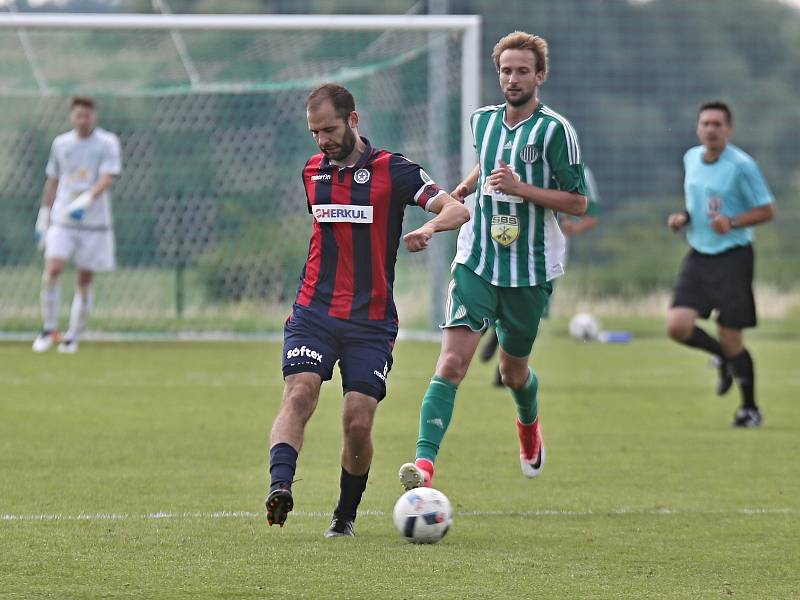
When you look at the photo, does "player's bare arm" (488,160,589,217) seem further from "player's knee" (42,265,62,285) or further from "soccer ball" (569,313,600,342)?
"soccer ball" (569,313,600,342)

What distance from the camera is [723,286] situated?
34.8 ft

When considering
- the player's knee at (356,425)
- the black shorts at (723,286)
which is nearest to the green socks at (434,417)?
the player's knee at (356,425)

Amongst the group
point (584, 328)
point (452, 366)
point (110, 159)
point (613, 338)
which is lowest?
point (613, 338)

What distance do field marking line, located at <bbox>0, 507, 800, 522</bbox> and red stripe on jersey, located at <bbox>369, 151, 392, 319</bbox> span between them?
1.01 metres

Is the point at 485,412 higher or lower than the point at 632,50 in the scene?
lower

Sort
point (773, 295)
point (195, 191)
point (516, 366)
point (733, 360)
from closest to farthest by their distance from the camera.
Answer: point (516, 366) → point (733, 360) → point (195, 191) → point (773, 295)

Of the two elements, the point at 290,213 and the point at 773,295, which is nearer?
the point at 290,213

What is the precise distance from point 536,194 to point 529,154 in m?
0.23

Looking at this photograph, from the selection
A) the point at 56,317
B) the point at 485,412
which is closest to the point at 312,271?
the point at 485,412

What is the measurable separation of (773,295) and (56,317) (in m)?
12.6

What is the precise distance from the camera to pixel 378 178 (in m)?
6.18

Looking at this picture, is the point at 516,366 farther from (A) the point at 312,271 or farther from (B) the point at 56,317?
(B) the point at 56,317

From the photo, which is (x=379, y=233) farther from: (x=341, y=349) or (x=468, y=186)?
(x=468, y=186)

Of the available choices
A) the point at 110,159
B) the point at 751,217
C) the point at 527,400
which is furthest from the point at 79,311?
the point at 527,400
